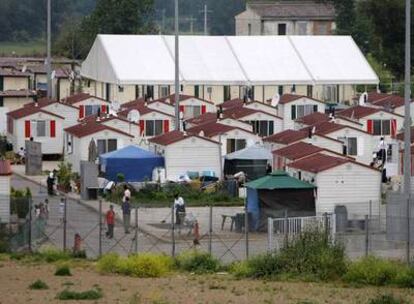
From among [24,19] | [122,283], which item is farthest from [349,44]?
[24,19]

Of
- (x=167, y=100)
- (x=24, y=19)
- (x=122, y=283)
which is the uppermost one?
(x=24, y=19)

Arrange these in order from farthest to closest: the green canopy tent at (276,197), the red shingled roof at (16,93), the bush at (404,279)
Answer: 1. the red shingled roof at (16,93)
2. the green canopy tent at (276,197)
3. the bush at (404,279)

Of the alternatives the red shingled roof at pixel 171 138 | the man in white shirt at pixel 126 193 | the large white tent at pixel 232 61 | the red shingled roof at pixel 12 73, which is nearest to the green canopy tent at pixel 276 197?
the man in white shirt at pixel 126 193

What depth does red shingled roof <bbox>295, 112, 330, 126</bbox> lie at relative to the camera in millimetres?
56066

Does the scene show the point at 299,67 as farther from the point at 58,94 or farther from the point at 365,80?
the point at 58,94

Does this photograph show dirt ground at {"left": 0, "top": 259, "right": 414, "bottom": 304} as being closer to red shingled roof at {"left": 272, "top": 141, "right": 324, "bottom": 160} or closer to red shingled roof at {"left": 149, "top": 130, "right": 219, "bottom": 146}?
red shingled roof at {"left": 272, "top": 141, "right": 324, "bottom": 160}

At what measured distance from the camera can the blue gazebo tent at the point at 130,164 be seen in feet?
156

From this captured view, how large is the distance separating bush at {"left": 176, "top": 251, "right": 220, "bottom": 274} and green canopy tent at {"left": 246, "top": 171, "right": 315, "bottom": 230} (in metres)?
6.43

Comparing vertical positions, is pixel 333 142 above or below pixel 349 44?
below

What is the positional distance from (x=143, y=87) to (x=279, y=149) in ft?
73.1

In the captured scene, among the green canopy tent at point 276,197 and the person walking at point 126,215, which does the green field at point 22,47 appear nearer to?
the green canopy tent at point 276,197

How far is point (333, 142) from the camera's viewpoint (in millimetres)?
50062

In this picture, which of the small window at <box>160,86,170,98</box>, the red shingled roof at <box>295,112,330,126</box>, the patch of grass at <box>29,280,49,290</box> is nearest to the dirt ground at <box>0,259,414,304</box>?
the patch of grass at <box>29,280,49,290</box>

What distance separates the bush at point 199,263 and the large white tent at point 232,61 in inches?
1439
